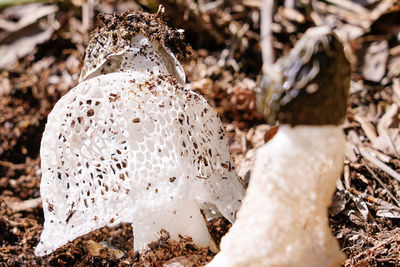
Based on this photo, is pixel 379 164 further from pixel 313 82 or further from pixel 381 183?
pixel 313 82

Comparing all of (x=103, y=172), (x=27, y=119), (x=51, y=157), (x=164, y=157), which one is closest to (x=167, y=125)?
(x=164, y=157)

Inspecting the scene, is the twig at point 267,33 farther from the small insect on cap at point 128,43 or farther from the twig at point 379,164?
the small insect on cap at point 128,43

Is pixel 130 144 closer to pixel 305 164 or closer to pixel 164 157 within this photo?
pixel 164 157

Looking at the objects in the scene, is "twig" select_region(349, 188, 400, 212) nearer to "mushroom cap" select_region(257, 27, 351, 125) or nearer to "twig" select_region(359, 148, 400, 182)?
"twig" select_region(359, 148, 400, 182)

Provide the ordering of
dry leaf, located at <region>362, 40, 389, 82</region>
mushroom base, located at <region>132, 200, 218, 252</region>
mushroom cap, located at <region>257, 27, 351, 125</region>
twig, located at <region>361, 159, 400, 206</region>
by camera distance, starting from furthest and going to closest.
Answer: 1. dry leaf, located at <region>362, 40, 389, 82</region>
2. twig, located at <region>361, 159, 400, 206</region>
3. mushroom base, located at <region>132, 200, 218, 252</region>
4. mushroom cap, located at <region>257, 27, 351, 125</region>

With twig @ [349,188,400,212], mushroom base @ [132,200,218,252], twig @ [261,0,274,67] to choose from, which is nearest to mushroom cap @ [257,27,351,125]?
mushroom base @ [132,200,218,252]
